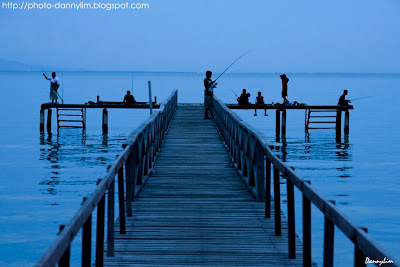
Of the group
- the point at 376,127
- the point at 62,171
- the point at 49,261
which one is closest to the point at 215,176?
the point at 49,261

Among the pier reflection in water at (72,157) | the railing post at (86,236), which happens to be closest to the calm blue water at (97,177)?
the pier reflection in water at (72,157)

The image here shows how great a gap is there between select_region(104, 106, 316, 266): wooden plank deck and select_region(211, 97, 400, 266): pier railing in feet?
0.84

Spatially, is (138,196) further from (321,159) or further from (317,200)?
(321,159)

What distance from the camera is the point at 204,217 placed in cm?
851

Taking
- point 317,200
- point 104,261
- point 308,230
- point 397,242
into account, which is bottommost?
point 397,242

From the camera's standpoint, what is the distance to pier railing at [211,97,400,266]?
3934 millimetres

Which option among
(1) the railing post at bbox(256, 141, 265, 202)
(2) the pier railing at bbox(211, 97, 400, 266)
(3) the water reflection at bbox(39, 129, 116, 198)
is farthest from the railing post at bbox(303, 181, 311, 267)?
(3) the water reflection at bbox(39, 129, 116, 198)

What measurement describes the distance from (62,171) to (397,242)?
1377 cm

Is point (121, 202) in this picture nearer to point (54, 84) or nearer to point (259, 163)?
point (259, 163)

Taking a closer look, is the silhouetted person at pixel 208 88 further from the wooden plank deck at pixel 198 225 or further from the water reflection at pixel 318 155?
the wooden plank deck at pixel 198 225

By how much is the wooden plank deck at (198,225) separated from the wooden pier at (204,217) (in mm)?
10

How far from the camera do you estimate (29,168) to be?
981 inches

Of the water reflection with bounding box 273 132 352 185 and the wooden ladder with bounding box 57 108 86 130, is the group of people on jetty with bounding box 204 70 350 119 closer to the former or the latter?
the water reflection with bounding box 273 132 352 185

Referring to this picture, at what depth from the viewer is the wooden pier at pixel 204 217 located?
4.91 metres
